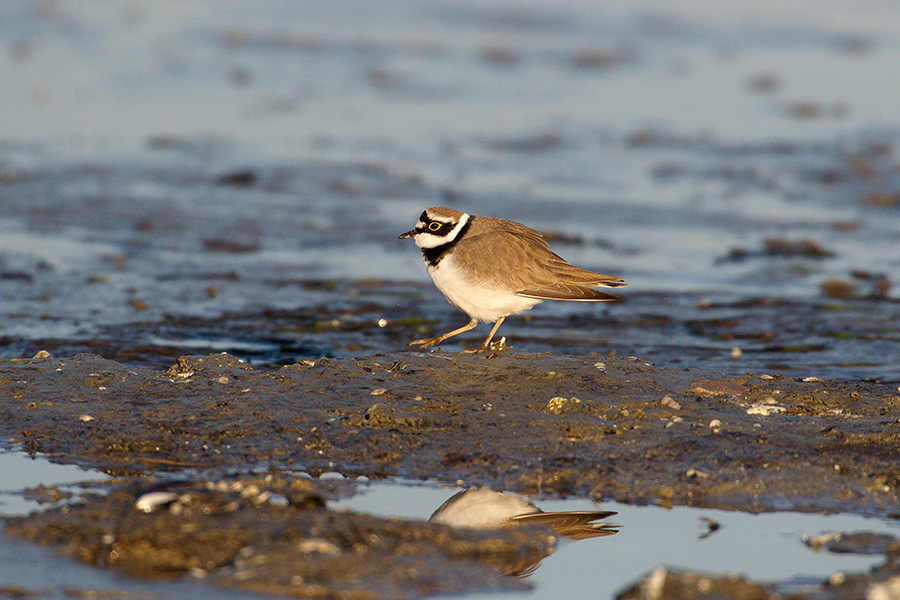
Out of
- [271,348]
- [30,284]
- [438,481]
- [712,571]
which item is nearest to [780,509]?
[712,571]

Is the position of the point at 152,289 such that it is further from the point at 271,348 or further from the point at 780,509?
the point at 780,509

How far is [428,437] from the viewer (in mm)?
6266

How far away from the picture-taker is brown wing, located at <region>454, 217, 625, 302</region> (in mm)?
7797

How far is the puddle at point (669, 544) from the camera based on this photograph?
487 cm

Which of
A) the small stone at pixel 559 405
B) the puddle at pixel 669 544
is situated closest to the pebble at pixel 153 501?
the puddle at pixel 669 544

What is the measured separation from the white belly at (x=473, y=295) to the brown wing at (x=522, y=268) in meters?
0.05

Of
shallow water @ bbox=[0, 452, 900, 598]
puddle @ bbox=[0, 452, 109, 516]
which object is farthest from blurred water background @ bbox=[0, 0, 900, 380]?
shallow water @ bbox=[0, 452, 900, 598]

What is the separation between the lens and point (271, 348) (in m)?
9.02

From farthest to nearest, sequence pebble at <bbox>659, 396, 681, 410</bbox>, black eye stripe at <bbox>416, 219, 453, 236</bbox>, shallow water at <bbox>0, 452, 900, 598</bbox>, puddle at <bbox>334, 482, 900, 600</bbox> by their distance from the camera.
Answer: black eye stripe at <bbox>416, 219, 453, 236</bbox> < pebble at <bbox>659, 396, 681, 410</bbox> < puddle at <bbox>334, 482, 900, 600</bbox> < shallow water at <bbox>0, 452, 900, 598</bbox>

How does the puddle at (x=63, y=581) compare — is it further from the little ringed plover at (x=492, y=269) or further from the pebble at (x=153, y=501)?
the little ringed plover at (x=492, y=269)

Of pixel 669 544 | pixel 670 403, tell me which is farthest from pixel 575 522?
pixel 670 403

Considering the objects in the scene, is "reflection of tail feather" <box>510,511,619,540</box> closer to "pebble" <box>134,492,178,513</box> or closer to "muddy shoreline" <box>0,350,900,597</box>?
"muddy shoreline" <box>0,350,900,597</box>

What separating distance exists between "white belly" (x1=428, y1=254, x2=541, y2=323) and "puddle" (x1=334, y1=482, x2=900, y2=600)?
2261 mm

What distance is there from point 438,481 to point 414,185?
337 inches
